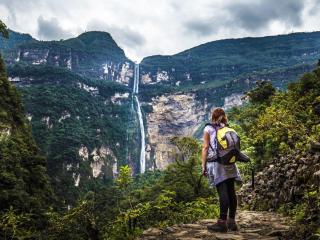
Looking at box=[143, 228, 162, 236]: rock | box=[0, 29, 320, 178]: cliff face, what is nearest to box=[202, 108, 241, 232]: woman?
box=[143, 228, 162, 236]: rock

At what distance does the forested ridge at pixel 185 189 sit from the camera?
22.5 ft

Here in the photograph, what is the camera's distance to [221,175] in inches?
224

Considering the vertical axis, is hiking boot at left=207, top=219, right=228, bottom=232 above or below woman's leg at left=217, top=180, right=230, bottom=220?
A: below

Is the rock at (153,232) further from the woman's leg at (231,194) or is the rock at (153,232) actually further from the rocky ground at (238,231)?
the woman's leg at (231,194)

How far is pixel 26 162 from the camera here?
3578 centimetres

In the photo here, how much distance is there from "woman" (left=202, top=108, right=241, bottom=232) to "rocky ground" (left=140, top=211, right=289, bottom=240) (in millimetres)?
182

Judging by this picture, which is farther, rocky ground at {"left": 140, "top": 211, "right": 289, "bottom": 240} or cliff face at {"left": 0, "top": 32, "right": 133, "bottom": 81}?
cliff face at {"left": 0, "top": 32, "right": 133, "bottom": 81}

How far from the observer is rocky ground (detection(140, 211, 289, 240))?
5.55 meters

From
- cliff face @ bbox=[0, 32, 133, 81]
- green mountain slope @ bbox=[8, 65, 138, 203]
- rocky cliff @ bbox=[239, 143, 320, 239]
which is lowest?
rocky cliff @ bbox=[239, 143, 320, 239]

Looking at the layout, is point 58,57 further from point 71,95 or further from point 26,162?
point 26,162

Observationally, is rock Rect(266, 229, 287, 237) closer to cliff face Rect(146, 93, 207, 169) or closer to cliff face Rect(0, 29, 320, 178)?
cliff face Rect(0, 29, 320, 178)

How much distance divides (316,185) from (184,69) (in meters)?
186

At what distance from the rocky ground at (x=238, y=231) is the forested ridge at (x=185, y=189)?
251mm

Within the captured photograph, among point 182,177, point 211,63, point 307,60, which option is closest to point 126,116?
point 211,63
